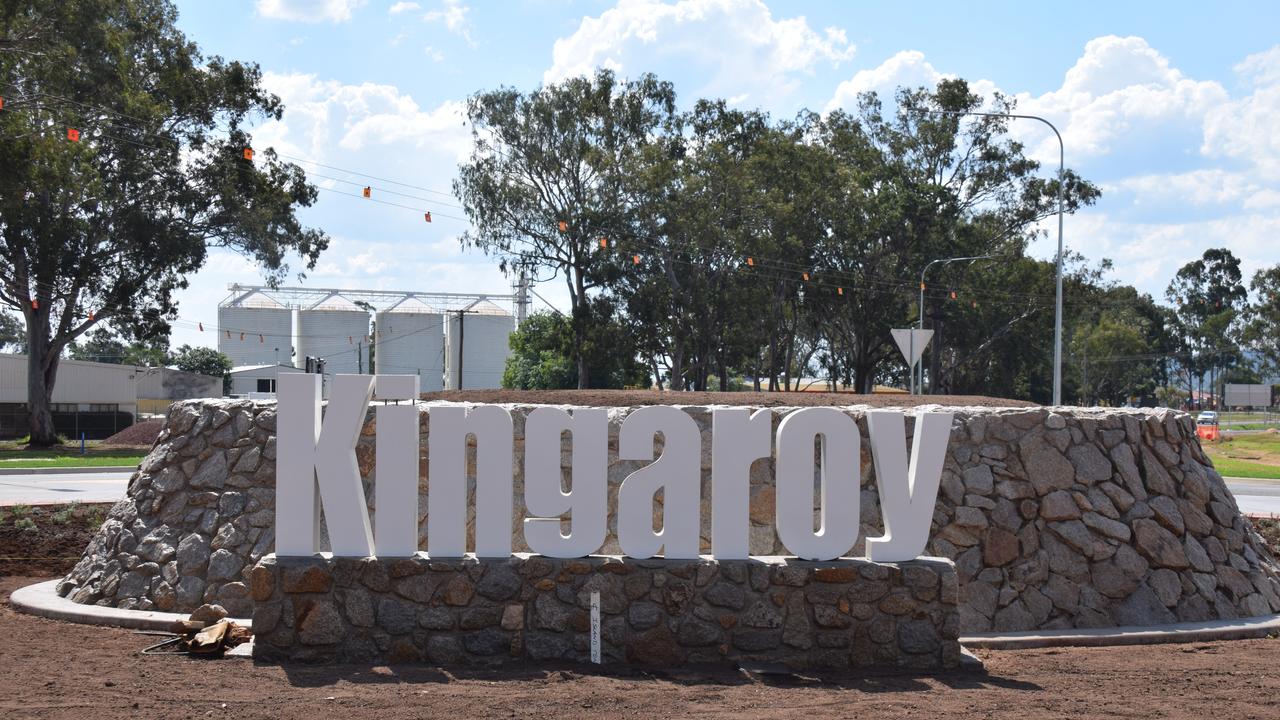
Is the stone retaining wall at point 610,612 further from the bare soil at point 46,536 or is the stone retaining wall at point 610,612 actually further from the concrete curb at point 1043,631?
the bare soil at point 46,536

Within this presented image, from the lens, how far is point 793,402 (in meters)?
14.8

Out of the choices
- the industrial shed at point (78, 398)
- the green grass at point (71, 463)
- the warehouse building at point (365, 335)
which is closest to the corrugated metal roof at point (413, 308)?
the warehouse building at point (365, 335)

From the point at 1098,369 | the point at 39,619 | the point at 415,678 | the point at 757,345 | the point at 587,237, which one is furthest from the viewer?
the point at 1098,369

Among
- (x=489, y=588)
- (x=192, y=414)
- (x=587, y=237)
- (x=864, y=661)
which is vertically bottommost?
(x=864, y=661)

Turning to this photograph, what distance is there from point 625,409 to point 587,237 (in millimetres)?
37304

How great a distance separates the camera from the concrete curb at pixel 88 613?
8.78 m

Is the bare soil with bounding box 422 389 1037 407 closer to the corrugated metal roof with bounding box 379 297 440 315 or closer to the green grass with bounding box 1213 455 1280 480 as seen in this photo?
the green grass with bounding box 1213 455 1280 480

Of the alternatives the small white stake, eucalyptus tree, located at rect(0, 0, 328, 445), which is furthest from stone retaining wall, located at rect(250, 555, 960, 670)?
eucalyptus tree, located at rect(0, 0, 328, 445)

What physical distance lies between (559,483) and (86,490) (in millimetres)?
15142

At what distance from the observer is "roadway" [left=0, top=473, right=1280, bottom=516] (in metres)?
17.8

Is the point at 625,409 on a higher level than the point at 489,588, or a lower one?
higher

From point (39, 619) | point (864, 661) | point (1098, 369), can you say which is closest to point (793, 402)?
point (864, 661)

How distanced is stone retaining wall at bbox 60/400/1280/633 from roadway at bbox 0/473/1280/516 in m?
7.07

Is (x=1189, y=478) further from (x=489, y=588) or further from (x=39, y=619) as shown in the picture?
(x=39, y=619)
